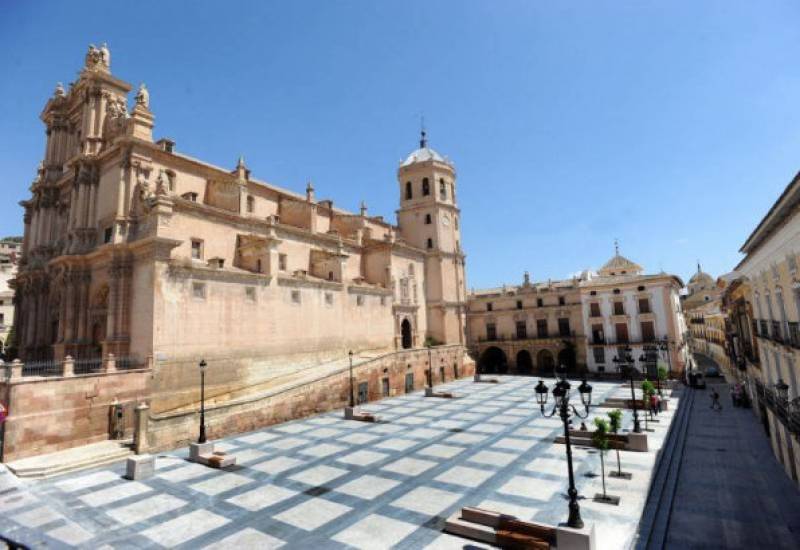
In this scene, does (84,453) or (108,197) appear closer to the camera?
(84,453)

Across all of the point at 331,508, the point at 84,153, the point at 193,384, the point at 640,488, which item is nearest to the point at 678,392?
the point at 640,488

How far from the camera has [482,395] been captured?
28.1 meters

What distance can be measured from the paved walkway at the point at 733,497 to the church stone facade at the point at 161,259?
19.1 metres

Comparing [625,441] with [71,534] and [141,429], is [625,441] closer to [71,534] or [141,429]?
[71,534]

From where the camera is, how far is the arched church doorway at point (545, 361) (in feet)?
134

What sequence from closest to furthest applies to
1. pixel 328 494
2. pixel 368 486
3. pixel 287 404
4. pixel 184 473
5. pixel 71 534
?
pixel 71 534, pixel 328 494, pixel 368 486, pixel 184 473, pixel 287 404

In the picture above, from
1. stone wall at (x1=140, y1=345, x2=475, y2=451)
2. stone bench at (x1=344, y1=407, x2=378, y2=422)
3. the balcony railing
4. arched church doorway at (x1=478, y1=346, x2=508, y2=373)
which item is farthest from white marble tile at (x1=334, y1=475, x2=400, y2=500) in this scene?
arched church doorway at (x1=478, y1=346, x2=508, y2=373)

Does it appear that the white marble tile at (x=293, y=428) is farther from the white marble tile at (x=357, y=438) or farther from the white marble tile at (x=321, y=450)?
the white marble tile at (x=321, y=450)

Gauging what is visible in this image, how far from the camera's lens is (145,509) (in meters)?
10.7

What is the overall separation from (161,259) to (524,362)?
115ft

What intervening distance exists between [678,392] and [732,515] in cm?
2153

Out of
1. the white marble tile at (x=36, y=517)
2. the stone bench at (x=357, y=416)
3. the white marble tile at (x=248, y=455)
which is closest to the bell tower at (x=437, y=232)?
the stone bench at (x=357, y=416)

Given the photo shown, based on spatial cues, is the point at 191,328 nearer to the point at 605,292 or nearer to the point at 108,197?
the point at 108,197

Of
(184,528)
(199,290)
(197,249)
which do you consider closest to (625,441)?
(184,528)
